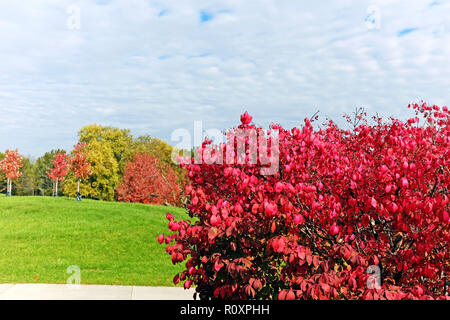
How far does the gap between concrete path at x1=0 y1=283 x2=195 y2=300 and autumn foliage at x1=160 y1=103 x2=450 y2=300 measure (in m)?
3.99

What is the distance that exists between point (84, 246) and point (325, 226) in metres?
12.1

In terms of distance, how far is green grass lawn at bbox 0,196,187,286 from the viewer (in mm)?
10898

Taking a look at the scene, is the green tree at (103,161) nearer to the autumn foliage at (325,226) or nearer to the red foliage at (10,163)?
the red foliage at (10,163)

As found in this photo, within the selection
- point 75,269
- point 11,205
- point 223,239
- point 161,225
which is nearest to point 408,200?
point 223,239

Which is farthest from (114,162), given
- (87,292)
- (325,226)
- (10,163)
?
(325,226)

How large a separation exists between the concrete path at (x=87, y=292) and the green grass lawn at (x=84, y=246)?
3.12 feet

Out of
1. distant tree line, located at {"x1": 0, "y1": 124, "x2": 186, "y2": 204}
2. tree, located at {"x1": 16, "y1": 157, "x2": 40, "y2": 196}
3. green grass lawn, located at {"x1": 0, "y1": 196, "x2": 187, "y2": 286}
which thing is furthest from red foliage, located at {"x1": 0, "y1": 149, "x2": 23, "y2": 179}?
tree, located at {"x1": 16, "y1": 157, "x2": 40, "y2": 196}

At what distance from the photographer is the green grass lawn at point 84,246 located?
10898mm

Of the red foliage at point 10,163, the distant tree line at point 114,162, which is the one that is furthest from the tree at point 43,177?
the red foliage at point 10,163

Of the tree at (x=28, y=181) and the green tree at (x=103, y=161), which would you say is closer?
the green tree at (x=103, y=161)

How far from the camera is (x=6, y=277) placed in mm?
10430

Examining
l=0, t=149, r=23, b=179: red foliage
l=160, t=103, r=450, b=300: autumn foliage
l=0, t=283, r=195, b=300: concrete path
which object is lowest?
l=0, t=283, r=195, b=300: concrete path

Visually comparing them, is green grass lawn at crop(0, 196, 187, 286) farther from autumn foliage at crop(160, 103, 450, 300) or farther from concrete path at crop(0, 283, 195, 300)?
autumn foliage at crop(160, 103, 450, 300)
